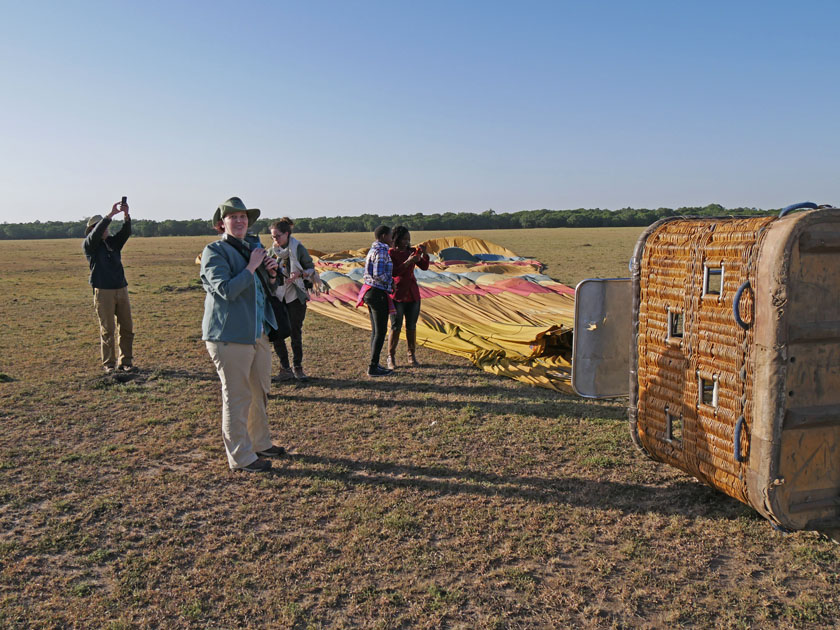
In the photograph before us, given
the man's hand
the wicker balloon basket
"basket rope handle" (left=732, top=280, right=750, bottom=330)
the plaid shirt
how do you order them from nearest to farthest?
the wicker balloon basket < "basket rope handle" (left=732, top=280, right=750, bottom=330) < the man's hand < the plaid shirt

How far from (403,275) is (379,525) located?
13.4 ft

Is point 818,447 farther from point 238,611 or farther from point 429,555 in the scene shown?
point 238,611

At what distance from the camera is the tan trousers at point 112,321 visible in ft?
24.6

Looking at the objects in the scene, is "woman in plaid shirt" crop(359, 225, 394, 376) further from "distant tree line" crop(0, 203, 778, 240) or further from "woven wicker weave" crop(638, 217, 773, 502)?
"distant tree line" crop(0, 203, 778, 240)

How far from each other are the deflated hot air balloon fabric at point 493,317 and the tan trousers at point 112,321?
12.7ft

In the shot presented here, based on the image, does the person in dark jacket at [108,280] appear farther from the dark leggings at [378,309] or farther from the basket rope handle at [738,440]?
the basket rope handle at [738,440]

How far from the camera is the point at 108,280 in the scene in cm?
745

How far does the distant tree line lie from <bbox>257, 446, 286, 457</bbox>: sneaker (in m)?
66.5

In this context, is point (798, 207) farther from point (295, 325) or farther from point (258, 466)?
point (295, 325)

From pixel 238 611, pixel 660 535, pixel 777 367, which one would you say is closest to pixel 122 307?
pixel 238 611

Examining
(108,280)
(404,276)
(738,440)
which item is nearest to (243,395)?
(738,440)

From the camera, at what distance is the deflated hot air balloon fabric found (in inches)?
313

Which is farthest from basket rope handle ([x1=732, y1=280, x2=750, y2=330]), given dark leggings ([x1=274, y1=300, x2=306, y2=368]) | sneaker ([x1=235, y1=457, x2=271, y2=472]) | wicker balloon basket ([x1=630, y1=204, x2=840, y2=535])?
dark leggings ([x1=274, y1=300, x2=306, y2=368])

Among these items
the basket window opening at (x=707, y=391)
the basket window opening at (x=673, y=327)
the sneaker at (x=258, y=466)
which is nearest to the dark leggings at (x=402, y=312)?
the sneaker at (x=258, y=466)
